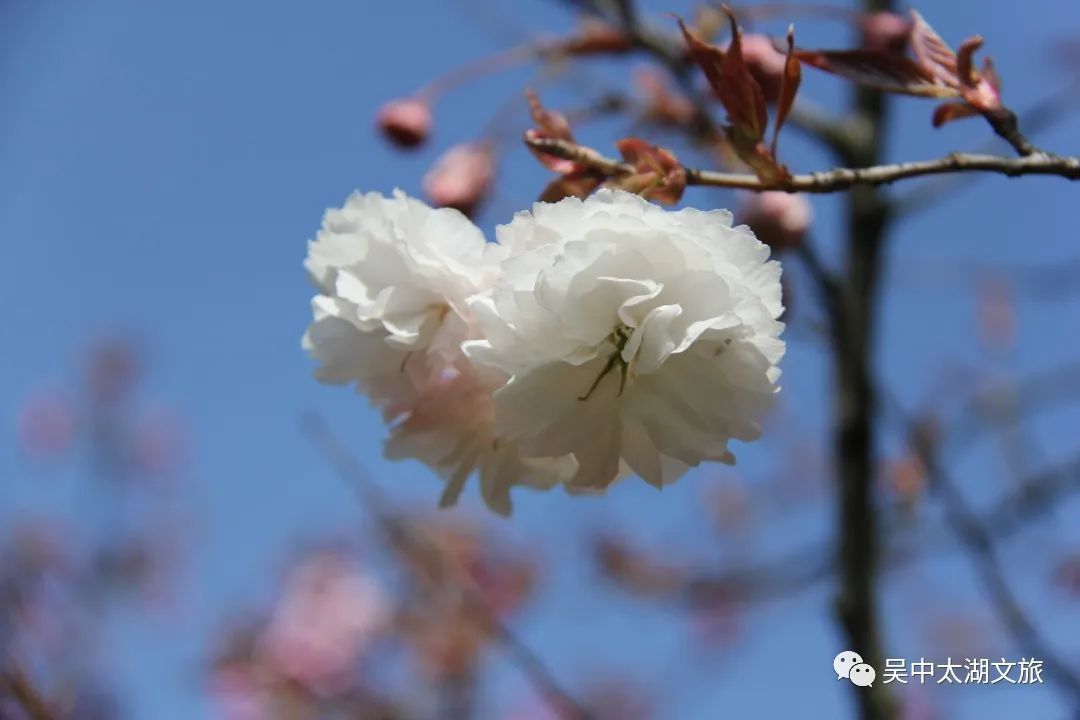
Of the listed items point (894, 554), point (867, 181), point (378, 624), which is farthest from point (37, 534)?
point (867, 181)

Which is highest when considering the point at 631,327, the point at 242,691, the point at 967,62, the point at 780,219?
the point at 967,62

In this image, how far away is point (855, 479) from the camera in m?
1.41

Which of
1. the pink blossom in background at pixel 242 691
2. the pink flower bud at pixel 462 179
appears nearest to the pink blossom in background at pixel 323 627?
the pink blossom in background at pixel 242 691

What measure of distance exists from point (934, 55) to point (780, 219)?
318mm

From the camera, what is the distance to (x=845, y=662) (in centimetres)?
125

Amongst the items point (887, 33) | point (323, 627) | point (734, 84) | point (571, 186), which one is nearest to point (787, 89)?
point (734, 84)

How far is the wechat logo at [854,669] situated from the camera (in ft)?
3.94

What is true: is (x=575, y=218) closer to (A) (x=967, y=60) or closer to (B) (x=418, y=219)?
(B) (x=418, y=219)

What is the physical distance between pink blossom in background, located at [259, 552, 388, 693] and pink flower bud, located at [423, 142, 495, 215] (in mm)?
2003

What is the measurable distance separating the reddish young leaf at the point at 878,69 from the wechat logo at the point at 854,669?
0.76m

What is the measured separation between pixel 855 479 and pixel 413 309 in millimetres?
917

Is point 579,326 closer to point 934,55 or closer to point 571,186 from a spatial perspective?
point 571,186

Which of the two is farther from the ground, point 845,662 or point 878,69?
point 878,69

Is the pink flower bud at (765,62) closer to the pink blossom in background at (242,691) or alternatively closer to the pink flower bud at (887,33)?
the pink flower bud at (887,33)
